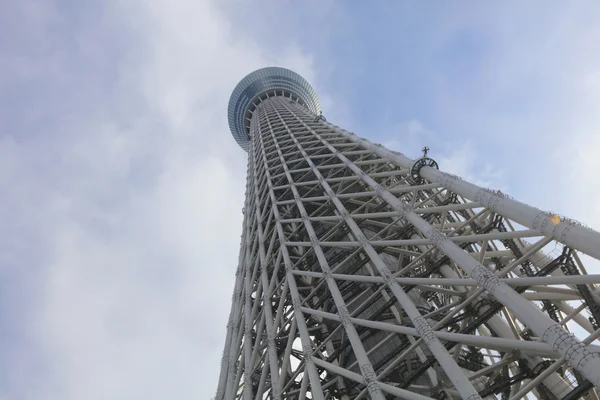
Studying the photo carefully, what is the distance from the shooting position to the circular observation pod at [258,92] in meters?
81.8

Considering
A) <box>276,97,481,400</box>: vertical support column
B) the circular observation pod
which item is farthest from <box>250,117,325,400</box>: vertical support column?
the circular observation pod

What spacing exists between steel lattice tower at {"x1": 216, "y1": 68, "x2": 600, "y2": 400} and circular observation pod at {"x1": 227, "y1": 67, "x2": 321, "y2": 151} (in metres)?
47.1

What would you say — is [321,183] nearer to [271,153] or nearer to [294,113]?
[271,153]

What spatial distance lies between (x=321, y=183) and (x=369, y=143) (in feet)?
22.0

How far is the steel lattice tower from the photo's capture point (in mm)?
11688

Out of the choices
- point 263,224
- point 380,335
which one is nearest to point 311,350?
point 380,335

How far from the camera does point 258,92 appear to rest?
81.4 metres

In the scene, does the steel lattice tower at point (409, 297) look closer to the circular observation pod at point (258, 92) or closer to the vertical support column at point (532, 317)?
the vertical support column at point (532, 317)

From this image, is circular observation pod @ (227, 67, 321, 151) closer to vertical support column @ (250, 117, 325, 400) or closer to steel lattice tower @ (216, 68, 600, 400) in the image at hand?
steel lattice tower @ (216, 68, 600, 400)

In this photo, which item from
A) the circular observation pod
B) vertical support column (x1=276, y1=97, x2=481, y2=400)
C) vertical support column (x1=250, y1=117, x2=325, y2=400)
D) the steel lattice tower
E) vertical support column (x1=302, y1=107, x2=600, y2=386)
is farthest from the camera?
the circular observation pod

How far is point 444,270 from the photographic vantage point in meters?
18.1

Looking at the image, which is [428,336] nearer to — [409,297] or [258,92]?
[409,297]

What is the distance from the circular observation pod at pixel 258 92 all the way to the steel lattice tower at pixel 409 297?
47.1 metres

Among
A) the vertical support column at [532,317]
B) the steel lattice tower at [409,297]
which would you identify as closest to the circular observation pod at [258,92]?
the steel lattice tower at [409,297]
